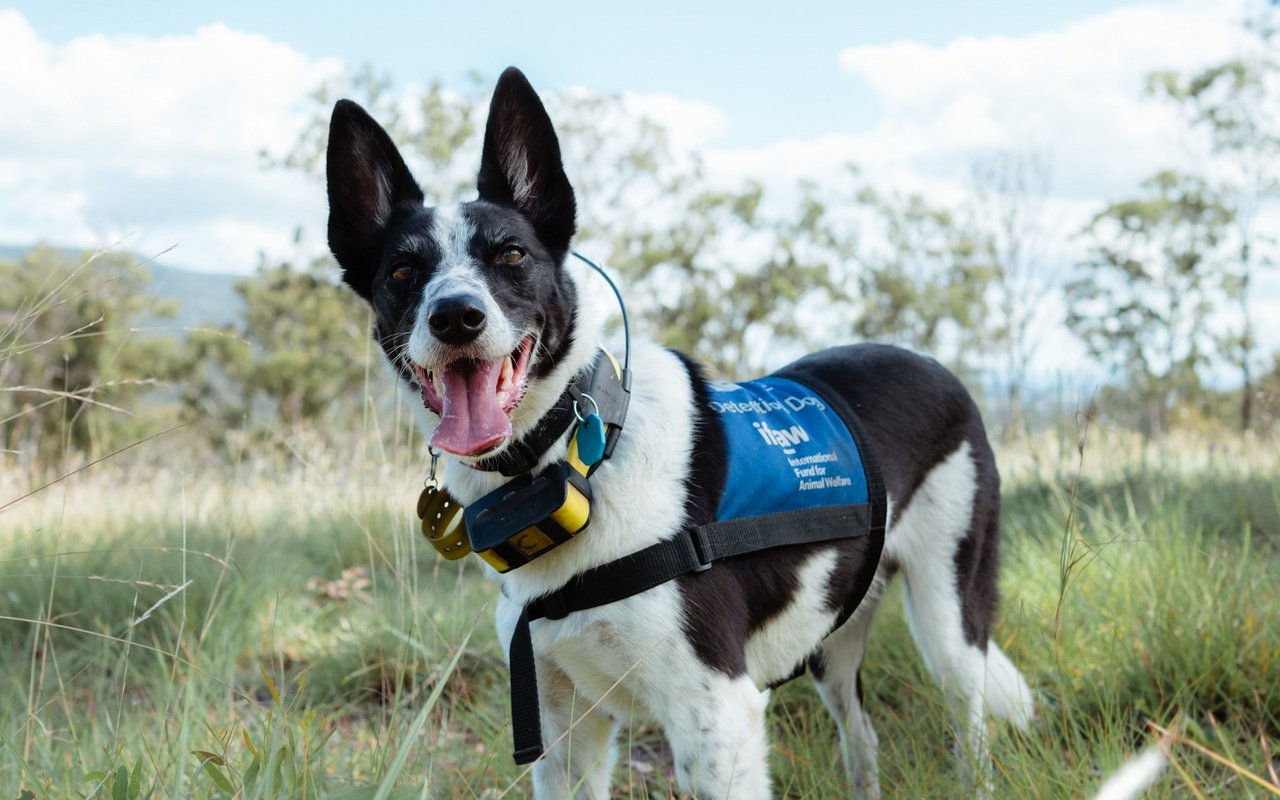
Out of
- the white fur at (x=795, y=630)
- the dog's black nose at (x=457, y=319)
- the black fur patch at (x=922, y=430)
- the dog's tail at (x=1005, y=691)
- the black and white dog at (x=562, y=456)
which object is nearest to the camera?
the dog's black nose at (x=457, y=319)

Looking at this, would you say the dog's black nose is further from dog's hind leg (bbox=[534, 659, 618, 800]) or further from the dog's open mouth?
dog's hind leg (bbox=[534, 659, 618, 800])

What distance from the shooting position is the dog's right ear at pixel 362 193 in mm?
2529

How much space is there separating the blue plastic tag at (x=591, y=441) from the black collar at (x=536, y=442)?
0.05 metres

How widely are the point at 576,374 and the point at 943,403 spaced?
138 cm

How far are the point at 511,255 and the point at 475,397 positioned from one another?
41cm

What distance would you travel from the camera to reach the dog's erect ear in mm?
2441

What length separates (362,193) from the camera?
8.50ft

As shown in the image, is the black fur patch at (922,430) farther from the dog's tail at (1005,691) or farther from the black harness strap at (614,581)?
the black harness strap at (614,581)

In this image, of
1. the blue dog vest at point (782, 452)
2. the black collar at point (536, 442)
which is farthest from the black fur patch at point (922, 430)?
the black collar at point (536, 442)

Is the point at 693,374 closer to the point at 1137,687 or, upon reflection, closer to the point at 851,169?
the point at 1137,687

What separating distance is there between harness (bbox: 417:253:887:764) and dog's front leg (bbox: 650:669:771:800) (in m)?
0.26

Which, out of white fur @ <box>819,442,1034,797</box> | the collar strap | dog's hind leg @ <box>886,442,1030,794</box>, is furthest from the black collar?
dog's hind leg @ <box>886,442,1030,794</box>

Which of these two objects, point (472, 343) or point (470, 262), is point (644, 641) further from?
point (470, 262)

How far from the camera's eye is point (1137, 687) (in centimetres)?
298
